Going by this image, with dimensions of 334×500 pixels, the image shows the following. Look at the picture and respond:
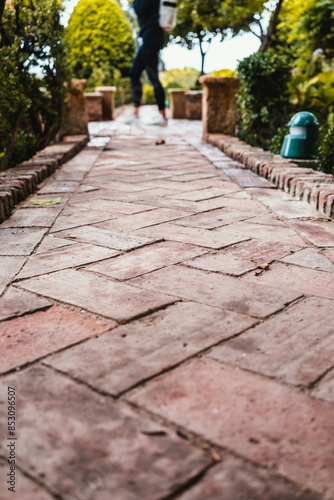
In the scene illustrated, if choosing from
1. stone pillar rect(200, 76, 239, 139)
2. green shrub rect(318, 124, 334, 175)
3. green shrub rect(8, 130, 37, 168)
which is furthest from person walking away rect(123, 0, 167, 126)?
green shrub rect(318, 124, 334, 175)

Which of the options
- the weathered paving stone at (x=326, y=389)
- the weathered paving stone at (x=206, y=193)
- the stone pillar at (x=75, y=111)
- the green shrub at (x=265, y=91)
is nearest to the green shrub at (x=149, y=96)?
the stone pillar at (x=75, y=111)

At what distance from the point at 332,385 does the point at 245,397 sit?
211 millimetres

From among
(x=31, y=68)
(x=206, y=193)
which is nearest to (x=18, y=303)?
(x=206, y=193)

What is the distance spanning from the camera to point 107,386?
3.65 feet

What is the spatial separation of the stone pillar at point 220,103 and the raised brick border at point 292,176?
43.3 inches

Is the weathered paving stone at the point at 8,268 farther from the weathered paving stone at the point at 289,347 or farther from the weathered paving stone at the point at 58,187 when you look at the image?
the weathered paving stone at the point at 58,187

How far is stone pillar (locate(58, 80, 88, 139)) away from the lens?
557 cm

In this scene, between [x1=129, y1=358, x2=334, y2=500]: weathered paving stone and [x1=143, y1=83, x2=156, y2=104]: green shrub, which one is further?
[x1=143, y1=83, x2=156, y2=104]: green shrub

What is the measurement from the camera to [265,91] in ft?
17.2

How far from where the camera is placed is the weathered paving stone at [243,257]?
187 centimetres

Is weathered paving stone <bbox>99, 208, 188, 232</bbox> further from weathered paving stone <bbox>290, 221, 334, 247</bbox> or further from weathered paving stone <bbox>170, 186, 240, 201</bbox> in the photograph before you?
weathered paving stone <bbox>290, 221, 334, 247</bbox>

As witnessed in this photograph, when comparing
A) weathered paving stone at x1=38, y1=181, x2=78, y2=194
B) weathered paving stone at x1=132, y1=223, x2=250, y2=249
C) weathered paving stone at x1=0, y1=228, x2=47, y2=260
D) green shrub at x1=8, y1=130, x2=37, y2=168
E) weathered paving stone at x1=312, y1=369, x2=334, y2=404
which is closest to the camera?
weathered paving stone at x1=312, y1=369, x2=334, y2=404

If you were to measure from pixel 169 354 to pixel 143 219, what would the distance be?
139 centimetres

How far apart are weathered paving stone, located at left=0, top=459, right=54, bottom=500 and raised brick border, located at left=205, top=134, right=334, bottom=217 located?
6.88ft
